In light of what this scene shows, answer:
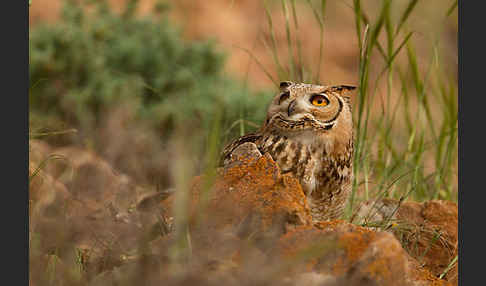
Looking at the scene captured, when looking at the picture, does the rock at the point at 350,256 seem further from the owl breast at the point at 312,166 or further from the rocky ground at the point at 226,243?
the owl breast at the point at 312,166

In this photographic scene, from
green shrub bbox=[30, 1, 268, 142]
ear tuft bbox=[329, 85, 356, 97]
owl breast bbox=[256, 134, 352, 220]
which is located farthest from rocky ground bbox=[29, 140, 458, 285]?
green shrub bbox=[30, 1, 268, 142]

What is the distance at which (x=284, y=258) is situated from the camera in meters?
1.27

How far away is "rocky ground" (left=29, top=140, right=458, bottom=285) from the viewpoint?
46.0 inches

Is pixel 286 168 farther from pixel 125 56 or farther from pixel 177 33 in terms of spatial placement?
pixel 177 33

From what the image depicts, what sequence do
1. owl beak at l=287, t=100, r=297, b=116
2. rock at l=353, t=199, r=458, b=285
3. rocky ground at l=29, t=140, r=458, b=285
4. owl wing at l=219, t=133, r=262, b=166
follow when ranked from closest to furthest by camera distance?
rocky ground at l=29, t=140, r=458, b=285 → owl beak at l=287, t=100, r=297, b=116 → owl wing at l=219, t=133, r=262, b=166 → rock at l=353, t=199, r=458, b=285

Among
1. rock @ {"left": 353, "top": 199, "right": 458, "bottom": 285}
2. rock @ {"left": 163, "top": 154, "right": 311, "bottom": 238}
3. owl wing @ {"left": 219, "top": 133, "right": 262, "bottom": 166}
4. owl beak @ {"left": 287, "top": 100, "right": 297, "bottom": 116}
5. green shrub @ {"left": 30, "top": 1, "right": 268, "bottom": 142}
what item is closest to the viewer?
rock @ {"left": 163, "top": 154, "right": 311, "bottom": 238}

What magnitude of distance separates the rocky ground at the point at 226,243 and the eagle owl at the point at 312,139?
0.41ft

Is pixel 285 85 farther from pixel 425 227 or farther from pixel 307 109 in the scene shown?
pixel 425 227

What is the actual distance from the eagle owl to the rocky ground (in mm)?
124

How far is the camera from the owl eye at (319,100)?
5.50 ft

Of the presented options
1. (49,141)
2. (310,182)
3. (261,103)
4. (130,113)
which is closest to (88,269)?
(310,182)

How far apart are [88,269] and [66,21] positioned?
14.4 ft

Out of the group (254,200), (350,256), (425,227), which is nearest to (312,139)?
(254,200)

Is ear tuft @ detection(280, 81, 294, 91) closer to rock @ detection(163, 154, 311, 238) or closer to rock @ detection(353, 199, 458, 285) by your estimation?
rock @ detection(163, 154, 311, 238)
